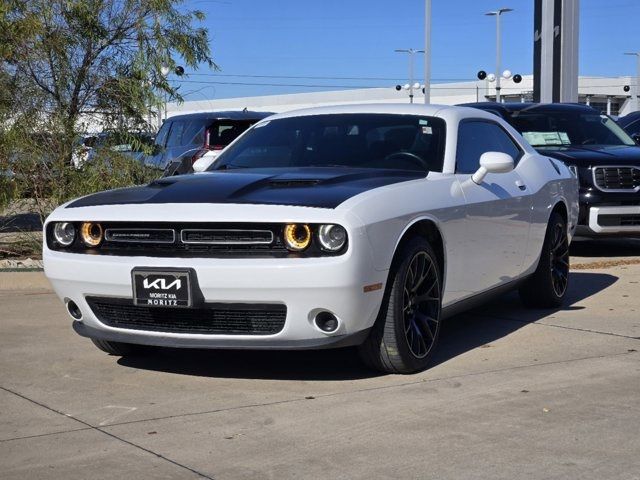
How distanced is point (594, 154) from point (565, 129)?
99cm

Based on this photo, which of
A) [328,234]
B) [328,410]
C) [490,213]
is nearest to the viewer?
[328,410]

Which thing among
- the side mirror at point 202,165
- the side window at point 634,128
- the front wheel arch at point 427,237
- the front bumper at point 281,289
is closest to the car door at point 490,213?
the front wheel arch at point 427,237

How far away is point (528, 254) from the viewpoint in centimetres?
730

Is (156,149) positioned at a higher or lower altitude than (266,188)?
higher

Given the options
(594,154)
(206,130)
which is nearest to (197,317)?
(594,154)

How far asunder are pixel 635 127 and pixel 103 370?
12807 mm

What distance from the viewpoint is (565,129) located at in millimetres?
12406

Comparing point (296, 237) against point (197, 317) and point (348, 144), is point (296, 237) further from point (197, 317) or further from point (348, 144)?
point (348, 144)

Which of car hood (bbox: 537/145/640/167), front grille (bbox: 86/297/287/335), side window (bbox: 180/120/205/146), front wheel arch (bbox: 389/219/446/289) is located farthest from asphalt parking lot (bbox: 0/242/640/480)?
side window (bbox: 180/120/205/146)

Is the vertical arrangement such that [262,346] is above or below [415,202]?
below

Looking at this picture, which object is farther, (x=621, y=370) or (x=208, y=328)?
(x=621, y=370)

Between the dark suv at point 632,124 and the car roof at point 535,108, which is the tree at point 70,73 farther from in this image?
the dark suv at point 632,124

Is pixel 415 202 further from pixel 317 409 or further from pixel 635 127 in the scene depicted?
pixel 635 127

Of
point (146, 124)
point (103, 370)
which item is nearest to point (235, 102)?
point (146, 124)
